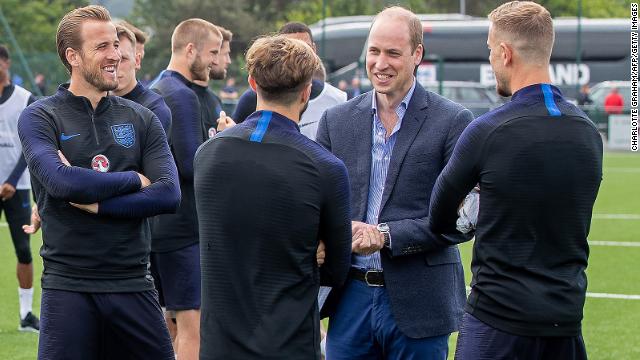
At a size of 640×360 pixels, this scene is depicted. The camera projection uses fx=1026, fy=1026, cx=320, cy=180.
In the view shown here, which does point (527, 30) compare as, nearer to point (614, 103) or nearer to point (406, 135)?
point (406, 135)

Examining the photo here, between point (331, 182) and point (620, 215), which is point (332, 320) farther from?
point (620, 215)

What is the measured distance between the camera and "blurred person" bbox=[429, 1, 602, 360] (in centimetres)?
375

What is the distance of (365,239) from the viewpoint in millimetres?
4234

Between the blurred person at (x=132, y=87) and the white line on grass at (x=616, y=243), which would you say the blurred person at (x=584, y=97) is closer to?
the white line on grass at (x=616, y=243)

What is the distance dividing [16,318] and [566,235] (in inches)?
257

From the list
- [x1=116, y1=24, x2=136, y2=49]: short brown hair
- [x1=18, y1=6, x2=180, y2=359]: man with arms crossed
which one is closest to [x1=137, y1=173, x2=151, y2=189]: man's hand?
[x1=18, y1=6, x2=180, y2=359]: man with arms crossed

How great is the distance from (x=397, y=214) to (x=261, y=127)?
36.4 inches

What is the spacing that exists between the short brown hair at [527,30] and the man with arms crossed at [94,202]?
5.91 ft

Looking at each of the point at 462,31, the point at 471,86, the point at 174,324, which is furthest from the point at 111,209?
the point at 462,31

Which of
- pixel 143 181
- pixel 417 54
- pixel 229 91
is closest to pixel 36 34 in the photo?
pixel 229 91

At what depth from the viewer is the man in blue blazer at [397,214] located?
172 inches

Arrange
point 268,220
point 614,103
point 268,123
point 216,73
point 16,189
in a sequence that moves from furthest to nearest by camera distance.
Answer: point 614,103 → point 16,189 → point 216,73 → point 268,123 → point 268,220

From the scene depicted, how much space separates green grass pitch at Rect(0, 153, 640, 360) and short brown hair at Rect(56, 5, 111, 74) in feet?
11.6

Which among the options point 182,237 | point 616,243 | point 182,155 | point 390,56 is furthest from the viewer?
point 616,243
